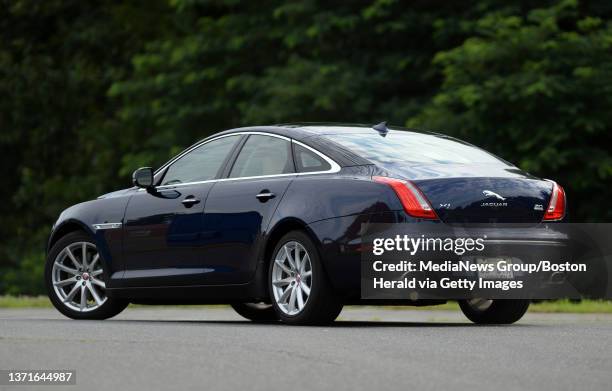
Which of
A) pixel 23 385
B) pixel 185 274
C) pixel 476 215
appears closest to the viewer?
pixel 23 385

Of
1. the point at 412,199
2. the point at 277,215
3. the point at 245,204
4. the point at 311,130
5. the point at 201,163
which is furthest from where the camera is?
the point at 201,163

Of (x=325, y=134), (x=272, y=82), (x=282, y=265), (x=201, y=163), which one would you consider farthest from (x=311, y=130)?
(x=272, y=82)

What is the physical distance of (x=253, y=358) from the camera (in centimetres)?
816

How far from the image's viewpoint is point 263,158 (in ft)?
37.5

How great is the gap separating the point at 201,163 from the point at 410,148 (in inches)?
73.3

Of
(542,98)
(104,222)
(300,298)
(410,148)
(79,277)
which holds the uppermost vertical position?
(410,148)

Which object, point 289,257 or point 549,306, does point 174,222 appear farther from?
point 549,306

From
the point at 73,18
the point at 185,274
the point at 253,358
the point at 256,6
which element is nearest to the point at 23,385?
the point at 253,358

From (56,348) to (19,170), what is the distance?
32068mm

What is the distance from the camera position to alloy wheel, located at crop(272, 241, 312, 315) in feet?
34.8

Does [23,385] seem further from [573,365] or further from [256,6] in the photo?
[256,6]

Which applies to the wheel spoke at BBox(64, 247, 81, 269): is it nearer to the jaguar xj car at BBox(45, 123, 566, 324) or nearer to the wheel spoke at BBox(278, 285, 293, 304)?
the jaguar xj car at BBox(45, 123, 566, 324)

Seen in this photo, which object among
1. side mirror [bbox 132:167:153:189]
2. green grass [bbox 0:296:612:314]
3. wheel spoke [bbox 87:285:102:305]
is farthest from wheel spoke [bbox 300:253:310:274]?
green grass [bbox 0:296:612:314]

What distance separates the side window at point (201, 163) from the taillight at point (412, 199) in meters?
2.03
